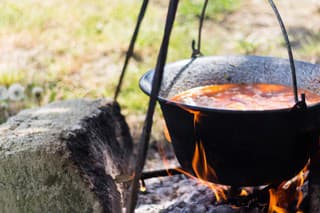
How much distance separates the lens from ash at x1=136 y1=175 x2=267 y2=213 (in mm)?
2379

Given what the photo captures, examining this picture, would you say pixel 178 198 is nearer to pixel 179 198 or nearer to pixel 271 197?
pixel 179 198

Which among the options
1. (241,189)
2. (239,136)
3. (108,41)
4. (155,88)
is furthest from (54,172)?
(108,41)

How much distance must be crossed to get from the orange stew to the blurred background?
48.2 inches

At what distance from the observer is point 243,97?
2.21 metres

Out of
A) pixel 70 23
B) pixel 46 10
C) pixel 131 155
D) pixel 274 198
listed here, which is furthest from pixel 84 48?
pixel 274 198

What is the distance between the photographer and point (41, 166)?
7.02ft

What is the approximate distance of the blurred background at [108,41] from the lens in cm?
409

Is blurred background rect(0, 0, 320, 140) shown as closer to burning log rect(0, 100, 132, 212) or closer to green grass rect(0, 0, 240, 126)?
green grass rect(0, 0, 240, 126)

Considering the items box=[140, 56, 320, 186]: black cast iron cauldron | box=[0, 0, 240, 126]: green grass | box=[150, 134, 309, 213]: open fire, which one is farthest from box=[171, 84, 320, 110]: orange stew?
box=[0, 0, 240, 126]: green grass

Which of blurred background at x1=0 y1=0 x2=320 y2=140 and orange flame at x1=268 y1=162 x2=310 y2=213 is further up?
blurred background at x1=0 y1=0 x2=320 y2=140

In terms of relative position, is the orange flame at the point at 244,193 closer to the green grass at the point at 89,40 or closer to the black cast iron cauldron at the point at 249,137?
the black cast iron cauldron at the point at 249,137

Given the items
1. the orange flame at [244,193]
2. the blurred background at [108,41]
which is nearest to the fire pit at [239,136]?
the orange flame at [244,193]

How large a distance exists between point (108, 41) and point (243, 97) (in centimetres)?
300

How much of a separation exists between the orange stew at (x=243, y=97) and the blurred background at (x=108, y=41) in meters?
1.22
